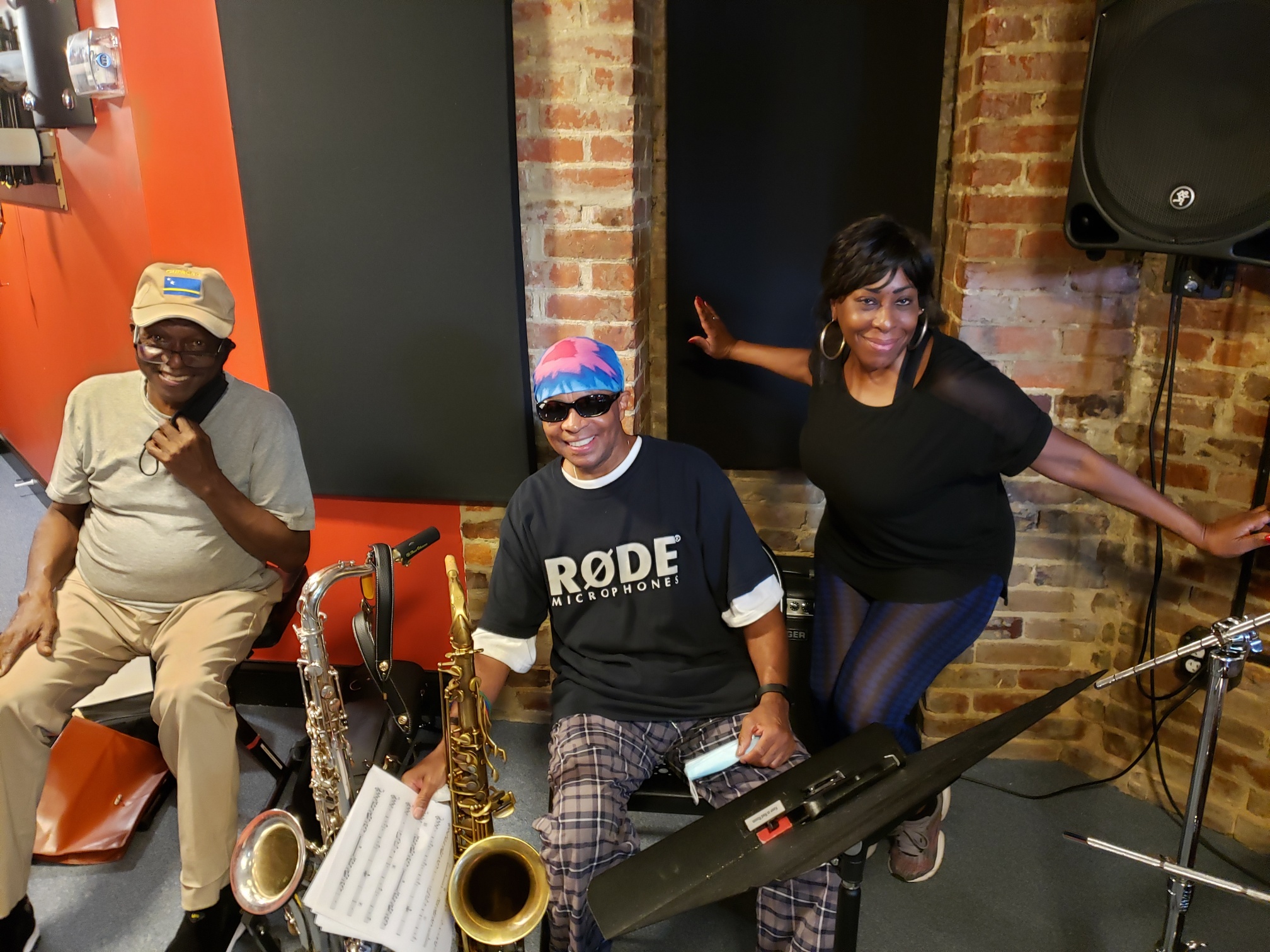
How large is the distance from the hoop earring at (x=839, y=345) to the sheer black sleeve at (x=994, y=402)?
0.75ft

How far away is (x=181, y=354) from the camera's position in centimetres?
203

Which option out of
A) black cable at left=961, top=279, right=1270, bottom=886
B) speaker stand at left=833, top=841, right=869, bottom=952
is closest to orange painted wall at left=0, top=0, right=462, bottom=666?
speaker stand at left=833, top=841, right=869, bottom=952

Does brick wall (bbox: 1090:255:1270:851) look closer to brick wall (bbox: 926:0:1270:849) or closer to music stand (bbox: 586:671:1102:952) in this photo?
brick wall (bbox: 926:0:1270:849)

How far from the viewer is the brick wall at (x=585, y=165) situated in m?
2.05

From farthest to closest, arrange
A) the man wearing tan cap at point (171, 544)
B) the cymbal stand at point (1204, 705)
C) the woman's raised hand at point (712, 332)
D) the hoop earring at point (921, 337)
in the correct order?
the woman's raised hand at point (712, 332)
the man wearing tan cap at point (171, 544)
the hoop earring at point (921, 337)
the cymbal stand at point (1204, 705)

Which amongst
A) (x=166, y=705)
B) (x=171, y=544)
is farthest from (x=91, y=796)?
(x=171, y=544)

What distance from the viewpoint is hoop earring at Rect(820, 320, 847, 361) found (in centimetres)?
199

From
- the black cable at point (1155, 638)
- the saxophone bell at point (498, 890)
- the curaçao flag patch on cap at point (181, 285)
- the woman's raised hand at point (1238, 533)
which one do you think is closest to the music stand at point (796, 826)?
the saxophone bell at point (498, 890)

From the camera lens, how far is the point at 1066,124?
2043 mm

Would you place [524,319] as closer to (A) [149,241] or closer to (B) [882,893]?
(A) [149,241]

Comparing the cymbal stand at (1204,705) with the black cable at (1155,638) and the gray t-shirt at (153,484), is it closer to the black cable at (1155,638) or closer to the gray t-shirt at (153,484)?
the black cable at (1155,638)

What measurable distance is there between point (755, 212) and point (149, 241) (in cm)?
172

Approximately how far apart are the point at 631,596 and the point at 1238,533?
1243mm

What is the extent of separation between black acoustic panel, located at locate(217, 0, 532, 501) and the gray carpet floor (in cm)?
99
